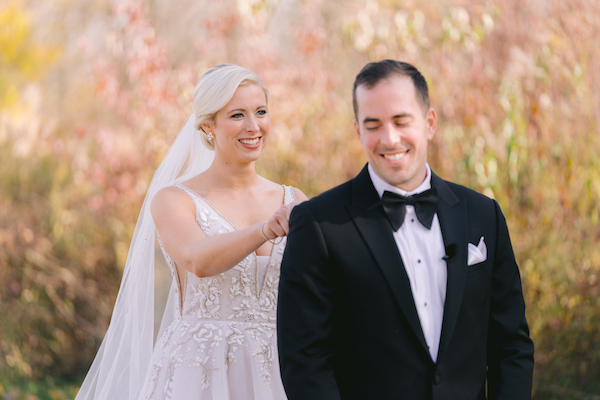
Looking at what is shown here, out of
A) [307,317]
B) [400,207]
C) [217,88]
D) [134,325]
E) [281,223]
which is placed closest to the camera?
[307,317]

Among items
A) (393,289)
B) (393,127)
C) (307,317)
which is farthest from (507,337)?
(393,127)

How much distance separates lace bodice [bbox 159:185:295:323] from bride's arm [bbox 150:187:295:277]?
0.33ft

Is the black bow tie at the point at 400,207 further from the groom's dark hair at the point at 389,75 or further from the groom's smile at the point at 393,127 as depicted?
the groom's dark hair at the point at 389,75

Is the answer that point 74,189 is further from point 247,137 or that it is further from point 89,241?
point 247,137

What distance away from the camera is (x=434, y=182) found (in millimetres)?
2039

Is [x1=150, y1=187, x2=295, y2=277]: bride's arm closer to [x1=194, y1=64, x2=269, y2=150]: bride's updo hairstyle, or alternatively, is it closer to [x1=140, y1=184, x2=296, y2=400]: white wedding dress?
[x1=140, y1=184, x2=296, y2=400]: white wedding dress

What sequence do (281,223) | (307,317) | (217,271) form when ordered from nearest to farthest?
(307,317) < (281,223) < (217,271)

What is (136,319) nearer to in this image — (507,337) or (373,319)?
(373,319)

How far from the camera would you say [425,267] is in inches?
74.2

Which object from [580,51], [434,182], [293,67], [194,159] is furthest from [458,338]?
[293,67]

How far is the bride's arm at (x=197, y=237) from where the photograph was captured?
239cm

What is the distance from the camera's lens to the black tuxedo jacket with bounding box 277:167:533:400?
1805mm

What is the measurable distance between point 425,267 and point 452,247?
4.2 inches

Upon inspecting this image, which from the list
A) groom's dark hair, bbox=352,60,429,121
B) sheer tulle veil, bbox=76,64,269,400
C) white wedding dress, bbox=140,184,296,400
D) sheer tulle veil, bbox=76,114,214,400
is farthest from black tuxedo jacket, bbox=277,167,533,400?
sheer tulle veil, bbox=76,114,214,400
